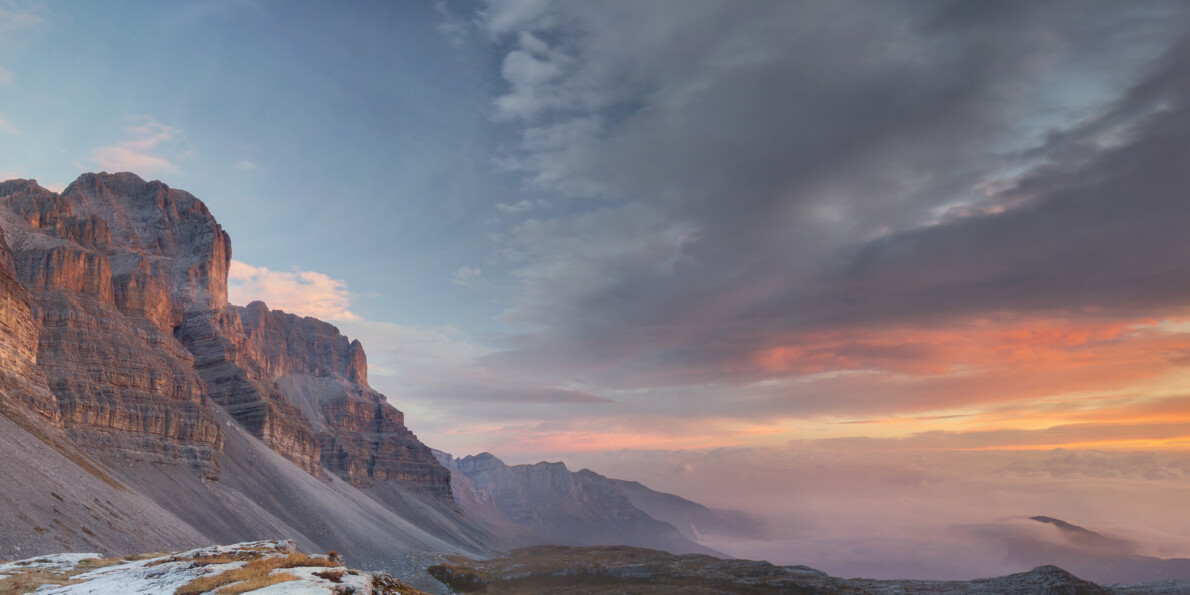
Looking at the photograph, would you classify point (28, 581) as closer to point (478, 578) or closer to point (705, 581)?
point (705, 581)

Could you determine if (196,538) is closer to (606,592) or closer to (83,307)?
(606,592)

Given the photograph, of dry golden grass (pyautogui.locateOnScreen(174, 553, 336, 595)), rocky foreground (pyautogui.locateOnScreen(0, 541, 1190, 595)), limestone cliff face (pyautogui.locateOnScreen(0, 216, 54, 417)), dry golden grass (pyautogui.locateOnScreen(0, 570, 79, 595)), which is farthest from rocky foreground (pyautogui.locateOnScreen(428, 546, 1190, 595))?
limestone cliff face (pyautogui.locateOnScreen(0, 216, 54, 417))

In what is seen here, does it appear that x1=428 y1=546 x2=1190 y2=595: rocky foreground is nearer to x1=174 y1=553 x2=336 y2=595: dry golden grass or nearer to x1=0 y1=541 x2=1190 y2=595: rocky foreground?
x1=0 y1=541 x2=1190 y2=595: rocky foreground

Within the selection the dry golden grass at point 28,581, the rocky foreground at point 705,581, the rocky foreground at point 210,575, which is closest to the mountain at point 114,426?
the rocky foreground at point 705,581

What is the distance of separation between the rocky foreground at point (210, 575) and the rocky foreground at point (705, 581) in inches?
2636

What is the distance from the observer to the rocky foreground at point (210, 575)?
971 inches

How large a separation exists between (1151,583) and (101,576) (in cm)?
10762

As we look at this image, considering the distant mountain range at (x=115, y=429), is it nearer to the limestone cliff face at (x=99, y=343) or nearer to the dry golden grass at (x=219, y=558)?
the limestone cliff face at (x=99, y=343)

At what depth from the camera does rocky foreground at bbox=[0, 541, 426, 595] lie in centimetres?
2467

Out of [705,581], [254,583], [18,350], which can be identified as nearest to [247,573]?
[254,583]

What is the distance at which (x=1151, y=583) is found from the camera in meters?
80.4

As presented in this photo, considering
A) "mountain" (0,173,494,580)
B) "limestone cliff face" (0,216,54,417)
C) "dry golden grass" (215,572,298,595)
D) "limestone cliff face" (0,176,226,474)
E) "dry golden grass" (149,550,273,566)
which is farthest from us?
"limestone cliff face" (0,176,226,474)

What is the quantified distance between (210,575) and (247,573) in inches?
133

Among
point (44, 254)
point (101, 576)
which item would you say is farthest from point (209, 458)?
point (101, 576)
